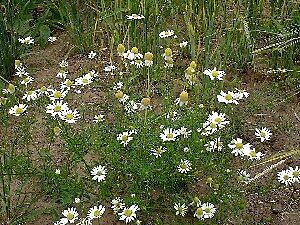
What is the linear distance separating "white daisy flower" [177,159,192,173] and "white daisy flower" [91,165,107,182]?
0.26 metres

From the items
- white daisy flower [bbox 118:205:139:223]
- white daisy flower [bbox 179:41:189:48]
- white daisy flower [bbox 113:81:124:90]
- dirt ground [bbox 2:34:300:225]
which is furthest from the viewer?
white daisy flower [bbox 179:41:189:48]

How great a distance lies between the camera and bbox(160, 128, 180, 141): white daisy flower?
1949mm

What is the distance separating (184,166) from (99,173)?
0.95 feet

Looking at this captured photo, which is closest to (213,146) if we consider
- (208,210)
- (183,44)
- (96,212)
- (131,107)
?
(208,210)

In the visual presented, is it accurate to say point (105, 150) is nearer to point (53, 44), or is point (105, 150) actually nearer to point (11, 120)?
point (11, 120)

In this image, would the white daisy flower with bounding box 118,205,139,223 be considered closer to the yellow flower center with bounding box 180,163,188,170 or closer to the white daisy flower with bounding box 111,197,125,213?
the white daisy flower with bounding box 111,197,125,213

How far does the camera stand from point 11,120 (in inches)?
105

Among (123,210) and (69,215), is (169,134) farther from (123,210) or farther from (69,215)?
(69,215)

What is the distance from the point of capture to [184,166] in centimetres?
196

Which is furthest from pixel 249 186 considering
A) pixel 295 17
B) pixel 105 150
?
pixel 295 17

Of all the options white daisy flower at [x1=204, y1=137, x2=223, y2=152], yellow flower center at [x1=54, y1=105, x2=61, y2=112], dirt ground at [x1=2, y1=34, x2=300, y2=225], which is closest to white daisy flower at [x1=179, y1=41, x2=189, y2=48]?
dirt ground at [x1=2, y1=34, x2=300, y2=225]

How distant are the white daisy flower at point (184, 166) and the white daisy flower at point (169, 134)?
0.29ft

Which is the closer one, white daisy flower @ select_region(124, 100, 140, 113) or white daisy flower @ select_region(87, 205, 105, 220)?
white daisy flower @ select_region(87, 205, 105, 220)

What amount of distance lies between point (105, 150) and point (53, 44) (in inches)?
48.1
